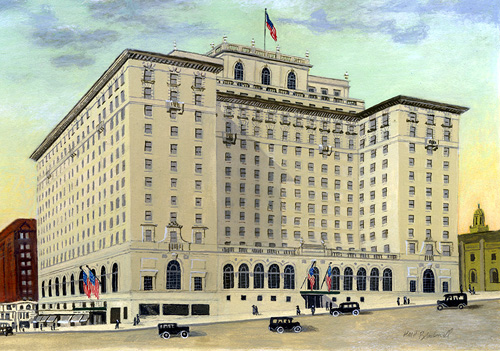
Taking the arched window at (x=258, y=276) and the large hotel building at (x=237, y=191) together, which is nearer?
the large hotel building at (x=237, y=191)

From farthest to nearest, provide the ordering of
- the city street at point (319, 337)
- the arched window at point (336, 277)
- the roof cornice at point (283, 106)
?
the roof cornice at point (283, 106)
the arched window at point (336, 277)
the city street at point (319, 337)

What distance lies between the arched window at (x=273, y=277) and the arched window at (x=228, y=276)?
5274mm

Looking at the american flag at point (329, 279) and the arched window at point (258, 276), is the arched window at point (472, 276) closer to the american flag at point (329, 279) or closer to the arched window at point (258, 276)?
the american flag at point (329, 279)

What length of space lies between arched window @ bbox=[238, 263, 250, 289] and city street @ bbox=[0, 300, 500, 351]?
1492cm

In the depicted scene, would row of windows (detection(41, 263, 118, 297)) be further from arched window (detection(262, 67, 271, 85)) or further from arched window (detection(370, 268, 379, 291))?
arched window (detection(262, 67, 271, 85))

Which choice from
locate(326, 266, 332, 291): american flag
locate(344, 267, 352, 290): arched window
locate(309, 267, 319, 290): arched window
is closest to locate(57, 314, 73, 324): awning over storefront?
locate(309, 267, 319, 290): arched window

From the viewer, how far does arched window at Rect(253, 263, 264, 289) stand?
8718 centimetres

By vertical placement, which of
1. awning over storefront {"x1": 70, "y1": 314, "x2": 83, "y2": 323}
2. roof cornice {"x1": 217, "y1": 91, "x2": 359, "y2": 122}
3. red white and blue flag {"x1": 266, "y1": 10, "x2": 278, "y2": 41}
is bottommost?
awning over storefront {"x1": 70, "y1": 314, "x2": 83, "y2": 323}

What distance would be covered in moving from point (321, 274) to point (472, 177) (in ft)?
80.1

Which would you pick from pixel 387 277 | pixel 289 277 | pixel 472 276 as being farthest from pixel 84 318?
pixel 472 276

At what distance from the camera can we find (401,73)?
69.1 metres

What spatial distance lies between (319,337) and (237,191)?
2967 centimetres

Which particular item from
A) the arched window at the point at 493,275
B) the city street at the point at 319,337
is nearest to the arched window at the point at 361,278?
the arched window at the point at 493,275
